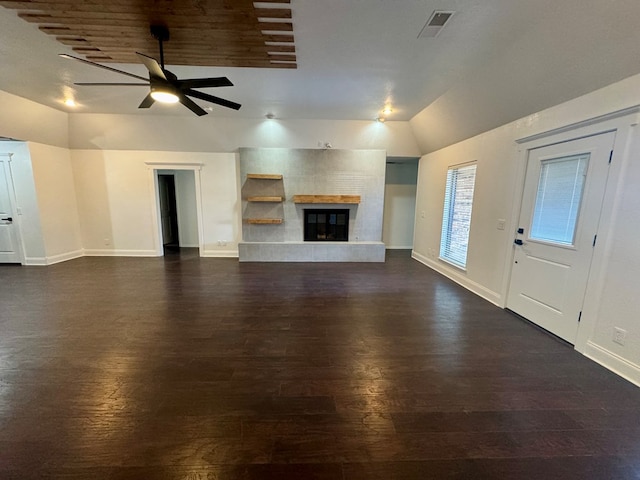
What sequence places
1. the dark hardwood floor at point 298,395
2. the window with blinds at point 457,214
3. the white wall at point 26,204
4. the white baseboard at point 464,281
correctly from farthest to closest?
the white wall at point 26,204 < the window with blinds at point 457,214 < the white baseboard at point 464,281 < the dark hardwood floor at point 298,395

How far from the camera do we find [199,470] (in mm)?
1411

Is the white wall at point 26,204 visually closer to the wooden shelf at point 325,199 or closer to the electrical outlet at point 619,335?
the wooden shelf at point 325,199

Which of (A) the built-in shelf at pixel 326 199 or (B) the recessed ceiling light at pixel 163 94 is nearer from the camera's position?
(B) the recessed ceiling light at pixel 163 94

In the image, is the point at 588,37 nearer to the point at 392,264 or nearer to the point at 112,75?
the point at 392,264

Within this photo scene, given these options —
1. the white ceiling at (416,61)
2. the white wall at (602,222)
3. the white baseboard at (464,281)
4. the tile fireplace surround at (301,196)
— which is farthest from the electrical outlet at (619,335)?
the tile fireplace surround at (301,196)

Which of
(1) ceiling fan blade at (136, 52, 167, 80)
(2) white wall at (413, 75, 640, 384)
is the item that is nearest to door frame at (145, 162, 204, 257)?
(1) ceiling fan blade at (136, 52, 167, 80)

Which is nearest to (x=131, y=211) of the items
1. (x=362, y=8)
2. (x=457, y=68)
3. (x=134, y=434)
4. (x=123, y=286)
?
(x=123, y=286)

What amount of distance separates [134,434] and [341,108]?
5.06 metres

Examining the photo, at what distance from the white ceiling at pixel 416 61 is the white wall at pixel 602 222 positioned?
198mm

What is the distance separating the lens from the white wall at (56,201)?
5230 millimetres

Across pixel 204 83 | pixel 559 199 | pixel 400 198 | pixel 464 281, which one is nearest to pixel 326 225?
pixel 400 198

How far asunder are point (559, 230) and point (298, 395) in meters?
3.20

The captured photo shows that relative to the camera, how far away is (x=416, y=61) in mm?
3066

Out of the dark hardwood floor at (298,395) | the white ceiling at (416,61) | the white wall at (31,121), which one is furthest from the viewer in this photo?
the white wall at (31,121)
